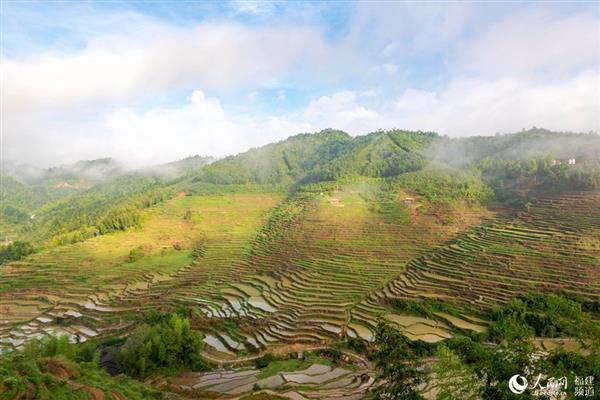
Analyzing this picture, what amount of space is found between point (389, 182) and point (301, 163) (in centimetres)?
4490

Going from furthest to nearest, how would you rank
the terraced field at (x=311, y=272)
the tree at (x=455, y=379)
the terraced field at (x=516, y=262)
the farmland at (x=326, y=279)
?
1. the terraced field at (x=516, y=262)
2. the terraced field at (x=311, y=272)
3. the farmland at (x=326, y=279)
4. the tree at (x=455, y=379)

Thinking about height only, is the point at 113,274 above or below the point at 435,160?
A: below

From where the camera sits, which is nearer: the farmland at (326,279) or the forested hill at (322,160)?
the farmland at (326,279)

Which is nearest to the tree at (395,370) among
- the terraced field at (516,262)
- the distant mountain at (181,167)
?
the terraced field at (516,262)

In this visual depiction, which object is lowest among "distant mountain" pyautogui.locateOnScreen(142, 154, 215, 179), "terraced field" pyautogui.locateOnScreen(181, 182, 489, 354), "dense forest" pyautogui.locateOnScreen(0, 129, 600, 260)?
"terraced field" pyautogui.locateOnScreen(181, 182, 489, 354)

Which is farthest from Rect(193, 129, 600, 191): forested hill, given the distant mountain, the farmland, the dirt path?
the distant mountain

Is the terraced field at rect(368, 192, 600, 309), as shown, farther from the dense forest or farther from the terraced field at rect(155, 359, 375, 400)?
the dense forest

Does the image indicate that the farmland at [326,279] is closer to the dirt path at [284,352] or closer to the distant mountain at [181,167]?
the dirt path at [284,352]

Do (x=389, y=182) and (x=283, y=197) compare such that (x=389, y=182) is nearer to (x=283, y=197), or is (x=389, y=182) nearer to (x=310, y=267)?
(x=283, y=197)

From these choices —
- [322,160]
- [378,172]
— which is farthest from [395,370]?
[322,160]

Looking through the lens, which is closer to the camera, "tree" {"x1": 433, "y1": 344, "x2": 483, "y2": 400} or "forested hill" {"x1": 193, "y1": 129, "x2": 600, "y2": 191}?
"tree" {"x1": 433, "y1": 344, "x2": 483, "y2": 400}

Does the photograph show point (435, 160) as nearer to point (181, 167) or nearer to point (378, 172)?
point (378, 172)

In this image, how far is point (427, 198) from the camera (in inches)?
2031

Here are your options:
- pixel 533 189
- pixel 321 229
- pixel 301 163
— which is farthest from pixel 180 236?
pixel 301 163
